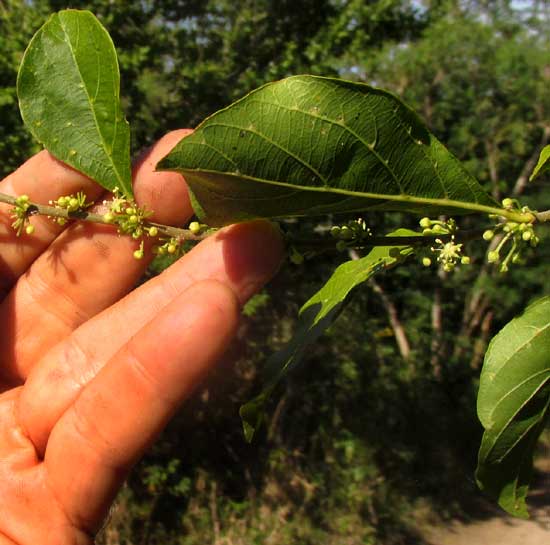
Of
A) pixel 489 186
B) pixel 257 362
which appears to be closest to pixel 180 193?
pixel 257 362

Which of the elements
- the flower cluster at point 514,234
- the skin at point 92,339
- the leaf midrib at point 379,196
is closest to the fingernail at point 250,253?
the skin at point 92,339

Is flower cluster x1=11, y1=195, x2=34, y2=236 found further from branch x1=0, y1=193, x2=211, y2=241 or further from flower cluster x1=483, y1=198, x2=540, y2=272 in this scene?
flower cluster x1=483, y1=198, x2=540, y2=272

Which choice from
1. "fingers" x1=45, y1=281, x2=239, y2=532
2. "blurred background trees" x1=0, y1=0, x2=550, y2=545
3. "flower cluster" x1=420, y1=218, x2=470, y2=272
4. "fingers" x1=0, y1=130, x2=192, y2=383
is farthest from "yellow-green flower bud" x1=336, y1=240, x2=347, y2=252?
"blurred background trees" x1=0, y1=0, x2=550, y2=545

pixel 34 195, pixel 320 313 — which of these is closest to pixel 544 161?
pixel 320 313

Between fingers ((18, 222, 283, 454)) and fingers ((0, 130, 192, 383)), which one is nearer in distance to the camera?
fingers ((18, 222, 283, 454))

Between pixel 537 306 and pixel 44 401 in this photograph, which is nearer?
pixel 537 306

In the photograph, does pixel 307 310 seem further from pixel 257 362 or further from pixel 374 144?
pixel 257 362

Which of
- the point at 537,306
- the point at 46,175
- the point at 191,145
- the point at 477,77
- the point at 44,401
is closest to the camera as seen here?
the point at 191,145

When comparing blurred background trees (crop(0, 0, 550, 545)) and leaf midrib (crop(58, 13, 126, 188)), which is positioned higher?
leaf midrib (crop(58, 13, 126, 188))
